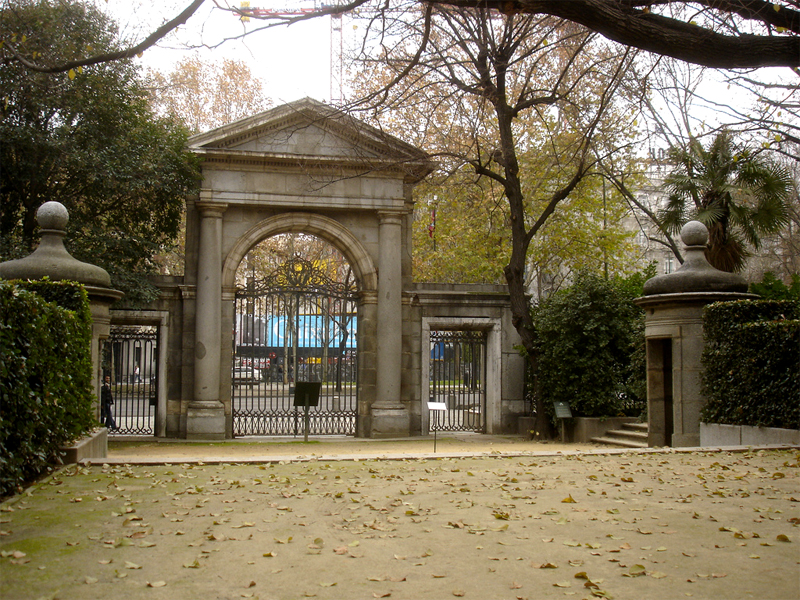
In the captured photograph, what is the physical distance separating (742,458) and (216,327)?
11.4 m

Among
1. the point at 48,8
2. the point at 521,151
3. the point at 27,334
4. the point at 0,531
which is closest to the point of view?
the point at 0,531

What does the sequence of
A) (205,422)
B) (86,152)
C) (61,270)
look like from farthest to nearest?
(205,422)
(86,152)
(61,270)

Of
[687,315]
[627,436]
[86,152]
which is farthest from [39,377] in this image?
[627,436]

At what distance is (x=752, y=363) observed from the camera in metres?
11.0

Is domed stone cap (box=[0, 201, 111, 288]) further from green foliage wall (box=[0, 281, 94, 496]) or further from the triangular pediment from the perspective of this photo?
the triangular pediment

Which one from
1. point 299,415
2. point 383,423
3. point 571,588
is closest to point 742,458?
point 571,588

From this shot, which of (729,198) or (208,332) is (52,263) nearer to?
(208,332)

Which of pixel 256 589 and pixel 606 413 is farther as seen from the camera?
pixel 606 413

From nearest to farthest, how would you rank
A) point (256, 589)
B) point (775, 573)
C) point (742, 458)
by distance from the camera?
point (256, 589) < point (775, 573) < point (742, 458)

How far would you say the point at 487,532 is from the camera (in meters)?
5.77

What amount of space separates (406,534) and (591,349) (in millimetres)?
12175

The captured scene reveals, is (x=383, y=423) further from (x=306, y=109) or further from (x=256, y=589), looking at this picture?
(x=256, y=589)

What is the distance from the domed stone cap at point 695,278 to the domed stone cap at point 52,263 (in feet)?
30.2

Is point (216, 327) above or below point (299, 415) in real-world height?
above
